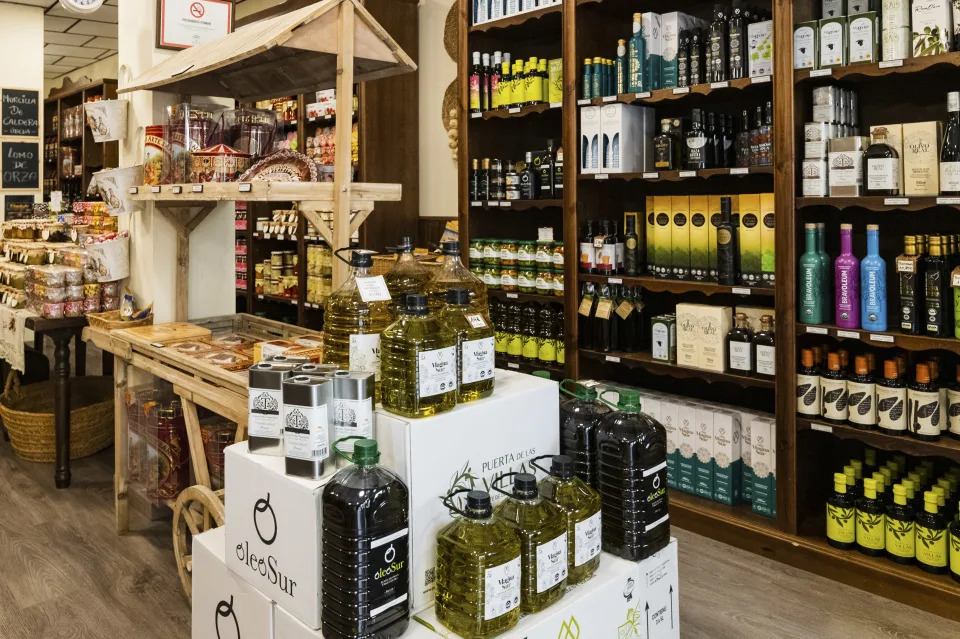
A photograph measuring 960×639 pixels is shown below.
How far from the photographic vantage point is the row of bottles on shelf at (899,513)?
8.47 ft

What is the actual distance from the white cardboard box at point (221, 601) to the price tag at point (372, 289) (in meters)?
0.69

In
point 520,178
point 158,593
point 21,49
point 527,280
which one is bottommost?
point 158,593

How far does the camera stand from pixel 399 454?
57.6 inches

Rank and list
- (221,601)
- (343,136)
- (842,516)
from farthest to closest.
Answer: (842,516) → (343,136) → (221,601)

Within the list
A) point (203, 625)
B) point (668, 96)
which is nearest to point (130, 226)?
point (203, 625)

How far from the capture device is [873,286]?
270 cm

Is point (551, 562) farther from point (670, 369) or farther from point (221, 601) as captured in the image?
point (670, 369)

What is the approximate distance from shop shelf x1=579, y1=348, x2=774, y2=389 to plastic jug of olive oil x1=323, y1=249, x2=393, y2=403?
187 cm

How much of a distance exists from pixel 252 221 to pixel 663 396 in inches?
156

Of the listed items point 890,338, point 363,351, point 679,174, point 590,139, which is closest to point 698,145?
point 679,174

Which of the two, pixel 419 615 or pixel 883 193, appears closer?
pixel 419 615

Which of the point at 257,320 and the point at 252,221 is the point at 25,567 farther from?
the point at 252,221

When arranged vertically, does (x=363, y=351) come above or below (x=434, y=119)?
below

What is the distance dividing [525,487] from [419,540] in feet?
0.80
